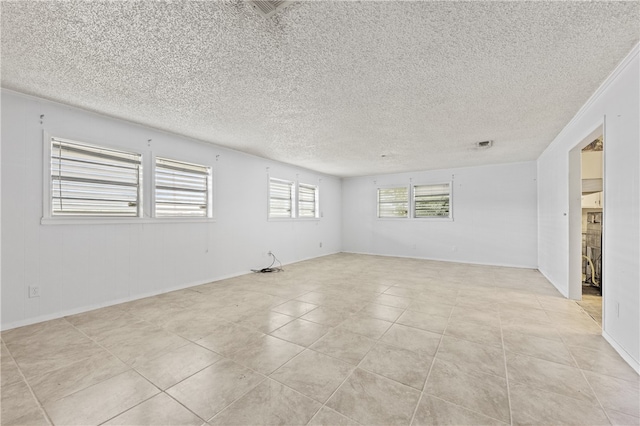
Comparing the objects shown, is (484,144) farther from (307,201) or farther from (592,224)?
(307,201)

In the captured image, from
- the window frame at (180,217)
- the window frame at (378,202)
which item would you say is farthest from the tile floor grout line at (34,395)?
the window frame at (378,202)

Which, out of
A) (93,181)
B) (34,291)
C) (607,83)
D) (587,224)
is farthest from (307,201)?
(607,83)

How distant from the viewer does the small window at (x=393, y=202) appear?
293 inches

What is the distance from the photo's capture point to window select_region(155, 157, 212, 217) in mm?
4023

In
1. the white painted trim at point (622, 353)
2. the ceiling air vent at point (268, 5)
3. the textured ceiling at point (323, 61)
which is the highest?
the textured ceiling at point (323, 61)

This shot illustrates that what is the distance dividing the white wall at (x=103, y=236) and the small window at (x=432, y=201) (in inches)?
167

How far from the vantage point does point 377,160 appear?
588 centimetres

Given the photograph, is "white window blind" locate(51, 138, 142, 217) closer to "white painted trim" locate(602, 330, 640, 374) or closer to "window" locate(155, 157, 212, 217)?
"window" locate(155, 157, 212, 217)

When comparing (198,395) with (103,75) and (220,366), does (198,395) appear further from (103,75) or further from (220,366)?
(103,75)

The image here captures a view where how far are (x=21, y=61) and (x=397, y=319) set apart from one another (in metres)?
4.22

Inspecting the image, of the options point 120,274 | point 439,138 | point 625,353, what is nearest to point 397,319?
point 625,353

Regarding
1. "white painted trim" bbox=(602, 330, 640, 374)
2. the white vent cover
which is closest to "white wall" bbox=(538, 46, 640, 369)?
"white painted trim" bbox=(602, 330, 640, 374)

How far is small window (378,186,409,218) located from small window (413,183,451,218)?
27 centimetres

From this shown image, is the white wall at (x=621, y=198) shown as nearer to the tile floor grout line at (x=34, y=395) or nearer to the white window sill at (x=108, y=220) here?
the tile floor grout line at (x=34, y=395)
